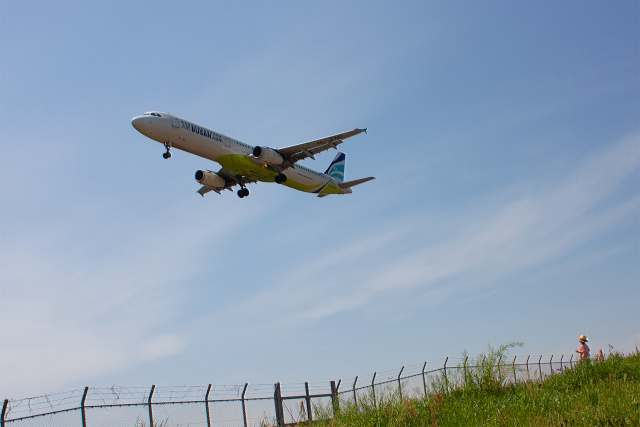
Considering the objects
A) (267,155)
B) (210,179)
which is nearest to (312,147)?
(267,155)

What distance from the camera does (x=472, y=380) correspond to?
14.0m

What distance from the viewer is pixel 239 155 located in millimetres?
29188

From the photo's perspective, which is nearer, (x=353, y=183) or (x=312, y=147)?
(x=312, y=147)

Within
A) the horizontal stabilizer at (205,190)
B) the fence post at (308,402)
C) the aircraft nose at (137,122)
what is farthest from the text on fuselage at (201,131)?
the fence post at (308,402)

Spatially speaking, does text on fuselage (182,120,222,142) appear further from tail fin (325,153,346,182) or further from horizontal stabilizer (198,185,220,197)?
tail fin (325,153,346,182)

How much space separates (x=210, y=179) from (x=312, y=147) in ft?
21.1

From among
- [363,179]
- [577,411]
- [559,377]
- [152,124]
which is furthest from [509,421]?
[363,179]

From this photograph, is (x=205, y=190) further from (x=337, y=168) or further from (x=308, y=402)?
(x=308, y=402)

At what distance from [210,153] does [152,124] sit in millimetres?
3380

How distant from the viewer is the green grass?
9.75 meters

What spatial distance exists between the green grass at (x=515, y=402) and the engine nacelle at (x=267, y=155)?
1737cm

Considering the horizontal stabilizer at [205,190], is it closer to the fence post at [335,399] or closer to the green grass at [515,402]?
the fence post at [335,399]

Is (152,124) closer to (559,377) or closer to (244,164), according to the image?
(244,164)

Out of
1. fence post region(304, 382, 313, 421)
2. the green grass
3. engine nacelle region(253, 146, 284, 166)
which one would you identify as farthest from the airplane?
the green grass
